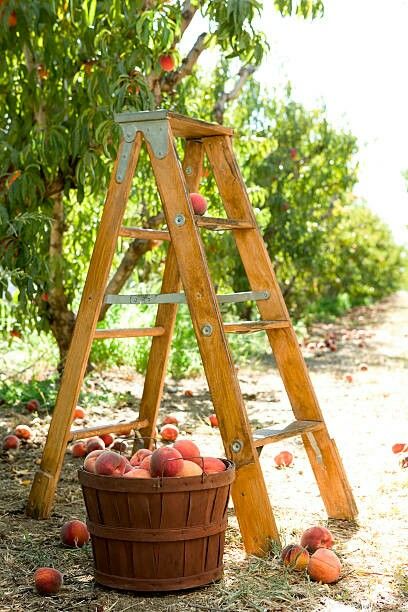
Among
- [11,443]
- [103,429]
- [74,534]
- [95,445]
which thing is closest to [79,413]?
[11,443]

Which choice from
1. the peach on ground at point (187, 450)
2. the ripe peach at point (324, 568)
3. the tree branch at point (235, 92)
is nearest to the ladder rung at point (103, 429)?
the peach on ground at point (187, 450)

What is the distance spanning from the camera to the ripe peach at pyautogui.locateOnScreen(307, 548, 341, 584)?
289 cm

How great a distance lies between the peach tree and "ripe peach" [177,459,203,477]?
156 centimetres

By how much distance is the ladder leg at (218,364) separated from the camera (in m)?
3.13

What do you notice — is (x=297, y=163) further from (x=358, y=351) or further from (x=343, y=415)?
(x=343, y=415)

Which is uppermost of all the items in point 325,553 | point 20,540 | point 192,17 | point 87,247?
point 192,17

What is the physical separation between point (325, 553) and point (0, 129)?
342 cm

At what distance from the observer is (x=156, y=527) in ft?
8.98

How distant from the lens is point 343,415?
20.3ft

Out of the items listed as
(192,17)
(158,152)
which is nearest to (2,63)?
(192,17)

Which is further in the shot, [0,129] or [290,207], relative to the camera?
[290,207]

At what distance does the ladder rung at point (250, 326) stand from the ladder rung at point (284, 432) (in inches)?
15.2

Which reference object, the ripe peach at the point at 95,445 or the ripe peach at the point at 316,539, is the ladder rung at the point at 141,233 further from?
the ripe peach at the point at 316,539

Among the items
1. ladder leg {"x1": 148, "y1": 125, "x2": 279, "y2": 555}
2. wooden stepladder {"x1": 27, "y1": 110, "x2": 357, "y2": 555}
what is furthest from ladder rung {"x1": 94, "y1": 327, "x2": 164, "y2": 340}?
ladder leg {"x1": 148, "y1": 125, "x2": 279, "y2": 555}
